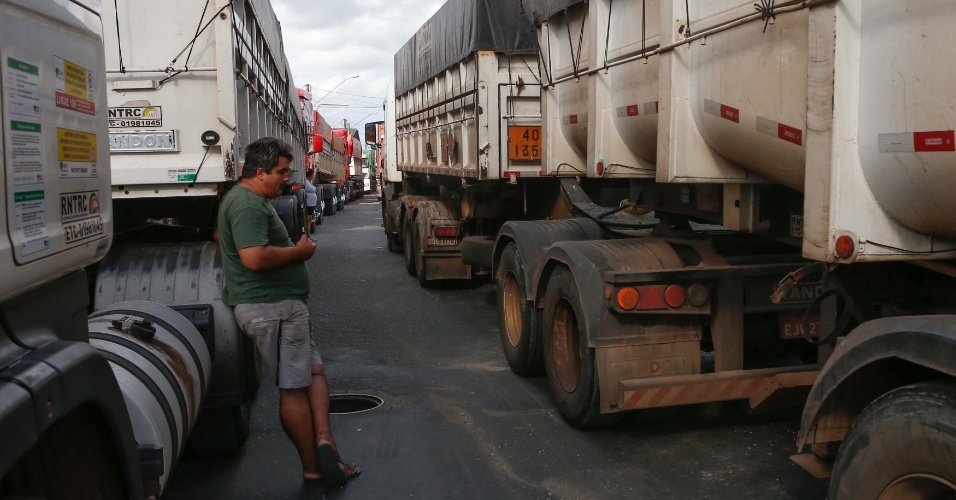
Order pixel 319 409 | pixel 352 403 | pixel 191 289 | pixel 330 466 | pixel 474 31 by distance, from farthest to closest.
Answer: pixel 474 31, pixel 352 403, pixel 191 289, pixel 319 409, pixel 330 466

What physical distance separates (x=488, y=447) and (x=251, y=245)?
72.5 inches

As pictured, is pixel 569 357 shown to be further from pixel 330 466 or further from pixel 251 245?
pixel 251 245

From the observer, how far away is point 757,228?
163 inches

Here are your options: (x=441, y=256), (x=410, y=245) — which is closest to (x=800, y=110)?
(x=441, y=256)

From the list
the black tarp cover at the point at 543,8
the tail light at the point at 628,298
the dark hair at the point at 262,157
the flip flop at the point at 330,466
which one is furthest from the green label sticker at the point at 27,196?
the black tarp cover at the point at 543,8

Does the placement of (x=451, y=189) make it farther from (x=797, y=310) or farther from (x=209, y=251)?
(x=797, y=310)

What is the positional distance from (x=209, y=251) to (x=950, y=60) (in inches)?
164

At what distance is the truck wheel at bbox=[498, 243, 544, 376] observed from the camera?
20.4ft

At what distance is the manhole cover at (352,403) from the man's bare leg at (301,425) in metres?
1.20

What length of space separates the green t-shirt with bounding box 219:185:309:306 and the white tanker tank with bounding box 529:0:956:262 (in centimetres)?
202

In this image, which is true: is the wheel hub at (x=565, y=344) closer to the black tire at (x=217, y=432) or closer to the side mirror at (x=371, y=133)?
the black tire at (x=217, y=432)

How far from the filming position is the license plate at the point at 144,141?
555 cm

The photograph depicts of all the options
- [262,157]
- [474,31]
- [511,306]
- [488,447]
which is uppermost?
[474,31]

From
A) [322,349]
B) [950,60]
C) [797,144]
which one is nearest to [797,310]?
[797,144]
